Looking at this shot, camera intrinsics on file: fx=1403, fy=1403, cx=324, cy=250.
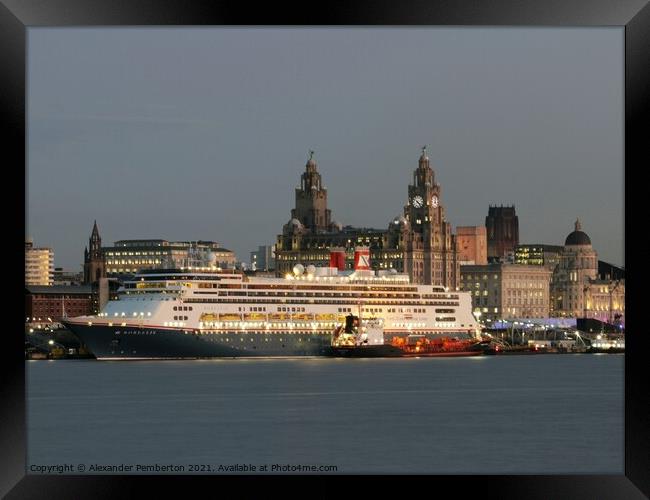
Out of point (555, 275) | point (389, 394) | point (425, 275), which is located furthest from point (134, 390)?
point (555, 275)

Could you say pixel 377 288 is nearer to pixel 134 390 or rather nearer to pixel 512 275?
pixel 134 390

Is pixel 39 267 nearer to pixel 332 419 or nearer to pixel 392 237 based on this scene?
pixel 392 237

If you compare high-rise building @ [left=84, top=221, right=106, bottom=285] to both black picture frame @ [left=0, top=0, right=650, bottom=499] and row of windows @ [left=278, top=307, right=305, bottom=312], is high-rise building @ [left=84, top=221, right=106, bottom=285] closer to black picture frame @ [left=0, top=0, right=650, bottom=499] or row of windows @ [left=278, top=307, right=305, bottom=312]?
row of windows @ [left=278, top=307, right=305, bottom=312]

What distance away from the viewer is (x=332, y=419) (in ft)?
83.9

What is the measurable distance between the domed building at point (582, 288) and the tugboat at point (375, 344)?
51.9 metres

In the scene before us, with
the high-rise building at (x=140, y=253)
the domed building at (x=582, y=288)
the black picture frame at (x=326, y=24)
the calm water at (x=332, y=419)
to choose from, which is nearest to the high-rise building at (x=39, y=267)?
the high-rise building at (x=140, y=253)

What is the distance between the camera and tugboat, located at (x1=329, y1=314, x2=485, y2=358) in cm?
5850

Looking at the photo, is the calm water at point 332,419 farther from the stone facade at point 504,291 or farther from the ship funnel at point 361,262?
the stone facade at point 504,291

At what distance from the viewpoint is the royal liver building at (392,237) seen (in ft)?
324

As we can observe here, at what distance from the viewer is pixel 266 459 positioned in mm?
18047

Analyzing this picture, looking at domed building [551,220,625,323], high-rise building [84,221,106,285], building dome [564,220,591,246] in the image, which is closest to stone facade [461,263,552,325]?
domed building [551,220,625,323]

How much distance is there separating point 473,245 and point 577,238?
29.1 ft
